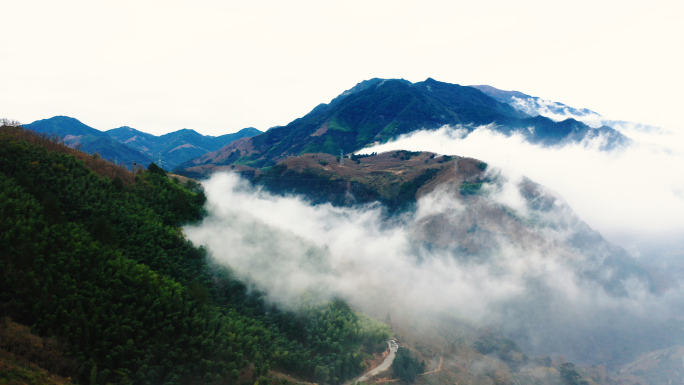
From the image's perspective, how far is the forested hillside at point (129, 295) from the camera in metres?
31.1

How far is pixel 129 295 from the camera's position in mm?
35125

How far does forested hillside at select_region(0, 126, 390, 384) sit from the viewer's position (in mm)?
31078

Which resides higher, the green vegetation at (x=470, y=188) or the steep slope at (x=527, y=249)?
the green vegetation at (x=470, y=188)

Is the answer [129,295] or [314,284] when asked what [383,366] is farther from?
[129,295]

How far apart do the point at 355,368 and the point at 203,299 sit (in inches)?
844

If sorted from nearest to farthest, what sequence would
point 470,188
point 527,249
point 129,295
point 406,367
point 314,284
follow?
point 129,295 < point 406,367 < point 314,284 < point 527,249 < point 470,188

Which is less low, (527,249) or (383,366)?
(527,249)

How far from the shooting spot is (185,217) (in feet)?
191

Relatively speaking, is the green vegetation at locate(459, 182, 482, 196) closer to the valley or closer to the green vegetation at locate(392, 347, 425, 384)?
the valley

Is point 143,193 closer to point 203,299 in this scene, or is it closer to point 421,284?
point 203,299

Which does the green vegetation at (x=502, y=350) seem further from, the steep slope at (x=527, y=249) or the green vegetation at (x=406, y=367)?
the green vegetation at (x=406, y=367)

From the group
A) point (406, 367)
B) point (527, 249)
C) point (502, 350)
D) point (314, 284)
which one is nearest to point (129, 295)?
point (314, 284)

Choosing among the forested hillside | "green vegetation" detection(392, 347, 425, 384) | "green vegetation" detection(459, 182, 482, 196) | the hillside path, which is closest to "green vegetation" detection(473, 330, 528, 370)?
the hillside path

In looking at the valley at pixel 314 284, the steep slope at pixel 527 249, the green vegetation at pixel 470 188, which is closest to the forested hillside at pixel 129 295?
the valley at pixel 314 284
